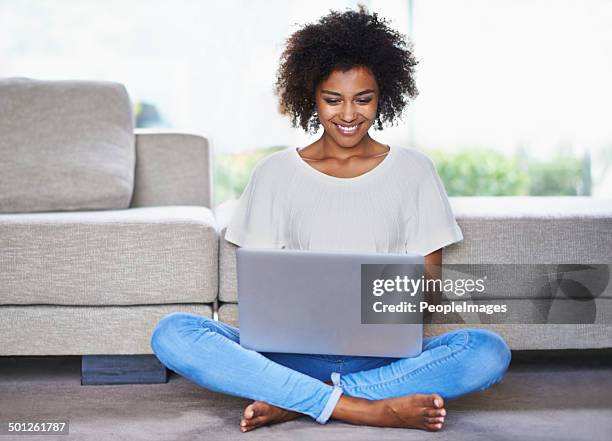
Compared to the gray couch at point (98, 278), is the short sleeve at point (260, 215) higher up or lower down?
higher up

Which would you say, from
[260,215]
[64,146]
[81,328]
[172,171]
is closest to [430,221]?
[260,215]

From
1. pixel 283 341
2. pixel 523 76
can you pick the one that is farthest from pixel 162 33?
pixel 283 341

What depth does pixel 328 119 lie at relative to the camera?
2.26 meters

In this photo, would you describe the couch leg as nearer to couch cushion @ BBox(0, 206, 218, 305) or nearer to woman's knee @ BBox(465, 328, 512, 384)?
couch cushion @ BBox(0, 206, 218, 305)

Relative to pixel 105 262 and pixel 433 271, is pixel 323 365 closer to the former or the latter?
pixel 433 271

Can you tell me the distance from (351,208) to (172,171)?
46.0 inches

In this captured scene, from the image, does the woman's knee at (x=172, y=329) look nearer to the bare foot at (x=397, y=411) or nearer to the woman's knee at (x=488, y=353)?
the bare foot at (x=397, y=411)

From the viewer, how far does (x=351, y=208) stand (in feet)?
7.36

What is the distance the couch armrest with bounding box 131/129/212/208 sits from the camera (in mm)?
3221

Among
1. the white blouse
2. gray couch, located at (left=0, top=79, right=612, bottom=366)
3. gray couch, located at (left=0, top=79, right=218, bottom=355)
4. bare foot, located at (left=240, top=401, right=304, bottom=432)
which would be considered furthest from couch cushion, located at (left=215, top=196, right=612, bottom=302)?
bare foot, located at (left=240, top=401, right=304, bottom=432)

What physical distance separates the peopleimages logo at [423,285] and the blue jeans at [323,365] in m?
0.18

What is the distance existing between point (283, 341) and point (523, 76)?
4.02 meters

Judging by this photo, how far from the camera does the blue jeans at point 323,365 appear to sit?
6.72 ft
